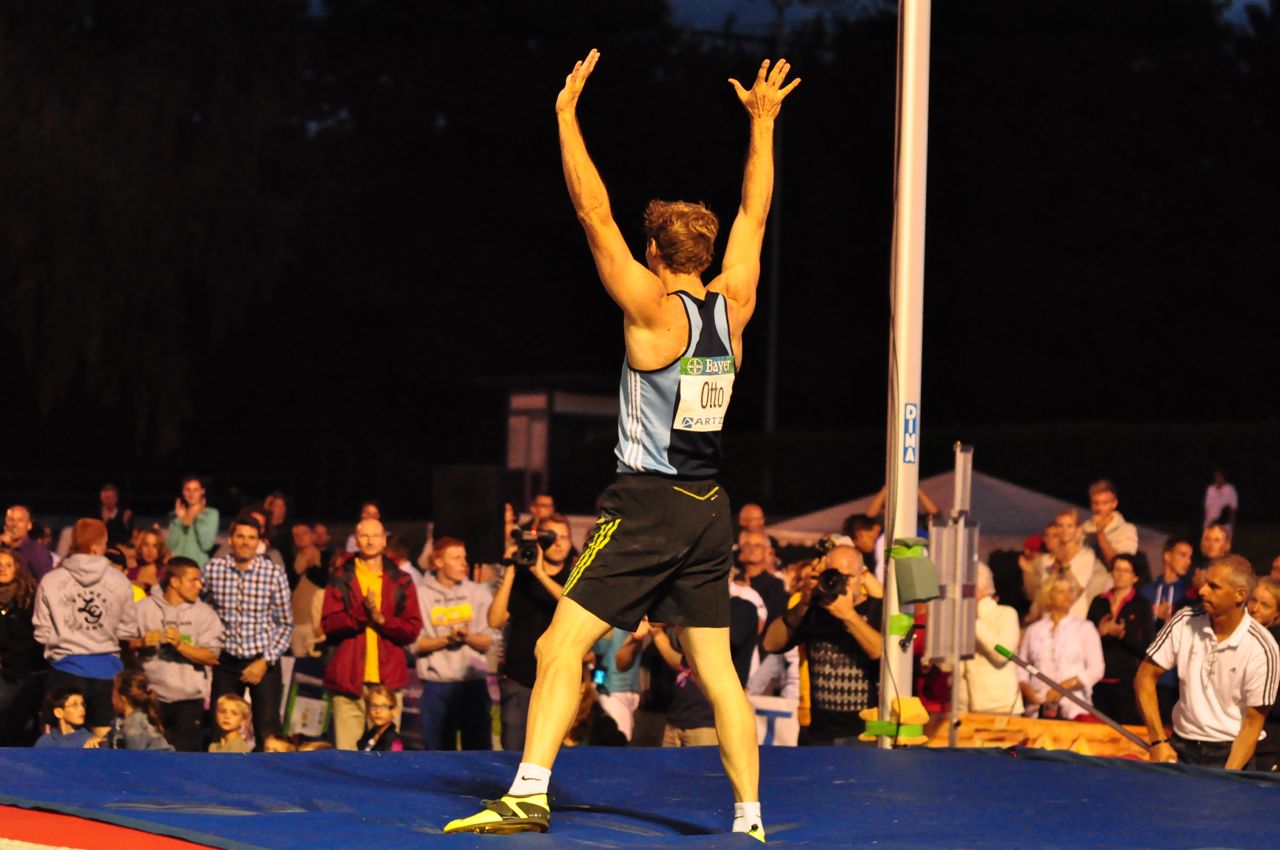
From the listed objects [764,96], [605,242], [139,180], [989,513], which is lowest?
[989,513]

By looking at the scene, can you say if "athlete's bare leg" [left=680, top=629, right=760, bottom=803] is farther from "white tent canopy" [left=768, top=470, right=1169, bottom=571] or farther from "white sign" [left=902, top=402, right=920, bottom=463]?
"white tent canopy" [left=768, top=470, right=1169, bottom=571]

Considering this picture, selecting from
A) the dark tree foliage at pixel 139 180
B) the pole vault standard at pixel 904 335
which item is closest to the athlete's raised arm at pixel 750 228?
the pole vault standard at pixel 904 335

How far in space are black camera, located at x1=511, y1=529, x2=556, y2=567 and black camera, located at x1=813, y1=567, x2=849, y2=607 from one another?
128 centimetres

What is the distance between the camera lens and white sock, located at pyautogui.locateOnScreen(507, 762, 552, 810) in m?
5.50

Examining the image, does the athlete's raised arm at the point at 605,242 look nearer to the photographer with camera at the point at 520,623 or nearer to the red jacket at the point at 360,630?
the photographer with camera at the point at 520,623

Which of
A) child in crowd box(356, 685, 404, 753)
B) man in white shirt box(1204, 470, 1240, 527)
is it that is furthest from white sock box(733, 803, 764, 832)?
man in white shirt box(1204, 470, 1240, 527)

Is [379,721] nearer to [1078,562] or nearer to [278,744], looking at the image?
[278,744]

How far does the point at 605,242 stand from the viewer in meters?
5.54

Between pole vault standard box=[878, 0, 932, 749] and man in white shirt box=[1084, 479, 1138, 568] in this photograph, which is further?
man in white shirt box=[1084, 479, 1138, 568]

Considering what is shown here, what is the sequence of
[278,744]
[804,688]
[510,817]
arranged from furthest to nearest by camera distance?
[278,744]
[804,688]
[510,817]

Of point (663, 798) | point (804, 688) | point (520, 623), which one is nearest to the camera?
point (663, 798)

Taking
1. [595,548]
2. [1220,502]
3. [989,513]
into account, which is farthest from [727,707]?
[1220,502]

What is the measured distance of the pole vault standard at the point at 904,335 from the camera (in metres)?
8.05

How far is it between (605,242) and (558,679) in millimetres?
1266
